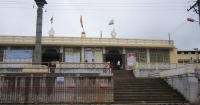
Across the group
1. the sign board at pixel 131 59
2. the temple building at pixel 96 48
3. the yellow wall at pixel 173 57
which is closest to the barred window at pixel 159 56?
the temple building at pixel 96 48

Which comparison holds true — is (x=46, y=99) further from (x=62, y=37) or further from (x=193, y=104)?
(x=62, y=37)

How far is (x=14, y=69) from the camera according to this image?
49.7ft

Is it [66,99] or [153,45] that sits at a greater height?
[153,45]

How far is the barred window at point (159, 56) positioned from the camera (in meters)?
27.7

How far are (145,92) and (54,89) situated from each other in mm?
6547

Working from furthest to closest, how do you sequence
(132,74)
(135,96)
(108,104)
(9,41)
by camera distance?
1. (9,41)
2. (132,74)
3. (135,96)
4. (108,104)

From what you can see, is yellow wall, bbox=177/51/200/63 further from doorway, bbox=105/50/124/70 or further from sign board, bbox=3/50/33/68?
sign board, bbox=3/50/33/68

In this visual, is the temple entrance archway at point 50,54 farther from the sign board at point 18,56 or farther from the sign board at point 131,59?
the sign board at point 131,59

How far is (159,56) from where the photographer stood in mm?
27828

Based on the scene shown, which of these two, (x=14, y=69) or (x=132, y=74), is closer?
(x=14, y=69)

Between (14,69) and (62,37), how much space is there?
38.7 feet

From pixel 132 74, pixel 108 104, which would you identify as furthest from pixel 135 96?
pixel 132 74

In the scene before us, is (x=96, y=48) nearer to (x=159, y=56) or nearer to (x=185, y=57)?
(x=159, y=56)

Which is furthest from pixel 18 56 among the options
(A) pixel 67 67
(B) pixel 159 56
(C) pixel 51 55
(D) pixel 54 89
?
(B) pixel 159 56
